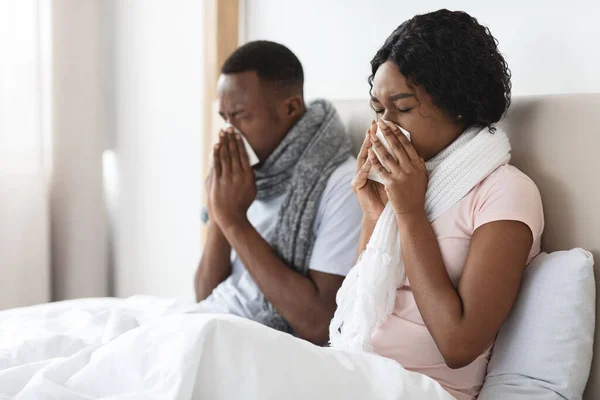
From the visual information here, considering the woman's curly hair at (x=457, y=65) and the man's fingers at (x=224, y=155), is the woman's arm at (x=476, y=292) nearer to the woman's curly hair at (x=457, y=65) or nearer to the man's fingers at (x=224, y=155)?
the woman's curly hair at (x=457, y=65)

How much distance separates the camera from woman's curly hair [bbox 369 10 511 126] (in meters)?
1.22

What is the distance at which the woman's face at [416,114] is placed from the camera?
125 cm

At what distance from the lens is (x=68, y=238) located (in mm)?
2654

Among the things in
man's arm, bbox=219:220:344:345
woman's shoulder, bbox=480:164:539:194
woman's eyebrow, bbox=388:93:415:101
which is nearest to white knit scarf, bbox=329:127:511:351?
woman's shoulder, bbox=480:164:539:194

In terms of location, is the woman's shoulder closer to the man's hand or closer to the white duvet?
the white duvet

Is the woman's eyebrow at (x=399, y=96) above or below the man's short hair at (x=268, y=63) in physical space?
below

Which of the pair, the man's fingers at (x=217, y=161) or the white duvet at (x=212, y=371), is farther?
the man's fingers at (x=217, y=161)

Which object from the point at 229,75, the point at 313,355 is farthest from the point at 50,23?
the point at 313,355

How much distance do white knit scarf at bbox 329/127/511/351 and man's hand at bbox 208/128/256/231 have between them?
1.68ft

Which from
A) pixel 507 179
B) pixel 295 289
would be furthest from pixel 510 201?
pixel 295 289

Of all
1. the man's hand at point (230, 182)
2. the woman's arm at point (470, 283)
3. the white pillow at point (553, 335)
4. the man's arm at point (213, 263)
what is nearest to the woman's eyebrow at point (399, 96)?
the woman's arm at point (470, 283)

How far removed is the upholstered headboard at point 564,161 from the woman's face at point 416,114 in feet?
0.40

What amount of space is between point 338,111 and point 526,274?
0.77m

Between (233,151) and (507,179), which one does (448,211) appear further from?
(233,151)
